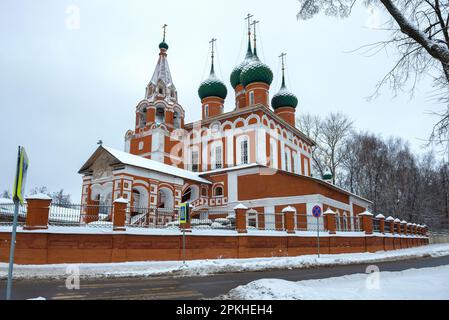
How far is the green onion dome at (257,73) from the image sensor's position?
104ft

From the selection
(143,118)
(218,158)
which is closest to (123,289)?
(218,158)

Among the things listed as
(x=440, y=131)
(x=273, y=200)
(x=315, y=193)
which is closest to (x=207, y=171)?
(x=273, y=200)

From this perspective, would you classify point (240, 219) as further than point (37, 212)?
Yes

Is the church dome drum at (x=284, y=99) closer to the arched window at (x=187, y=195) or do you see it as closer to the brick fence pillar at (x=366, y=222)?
the arched window at (x=187, y=195)

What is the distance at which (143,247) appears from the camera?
1312 centimetres

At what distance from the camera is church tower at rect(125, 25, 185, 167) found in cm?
3088

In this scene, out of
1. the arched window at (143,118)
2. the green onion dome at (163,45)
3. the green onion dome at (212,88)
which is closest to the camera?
the arched window at (143,118)

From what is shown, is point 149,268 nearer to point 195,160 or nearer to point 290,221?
point 290,221

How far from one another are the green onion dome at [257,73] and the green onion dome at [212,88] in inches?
103

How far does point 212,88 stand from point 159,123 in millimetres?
6629

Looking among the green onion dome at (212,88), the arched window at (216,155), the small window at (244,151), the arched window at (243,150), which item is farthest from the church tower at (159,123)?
the small window at (244,151)

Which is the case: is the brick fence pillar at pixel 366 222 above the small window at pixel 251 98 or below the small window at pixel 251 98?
below

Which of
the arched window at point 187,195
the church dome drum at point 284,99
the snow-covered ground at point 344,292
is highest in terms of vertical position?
the church dome drum at point 284,99
